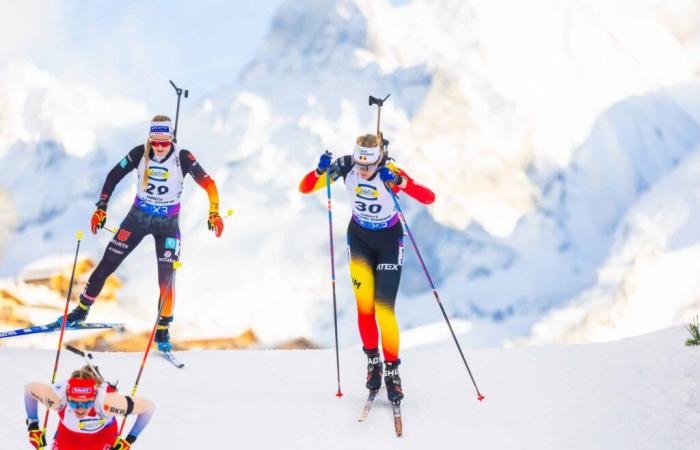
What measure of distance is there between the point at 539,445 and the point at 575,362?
2.63 m

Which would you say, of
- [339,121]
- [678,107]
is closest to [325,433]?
[339,121]

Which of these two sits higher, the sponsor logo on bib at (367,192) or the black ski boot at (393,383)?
the sponsor logo on bib at (367,192)

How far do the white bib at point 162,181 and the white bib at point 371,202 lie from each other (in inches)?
93.8

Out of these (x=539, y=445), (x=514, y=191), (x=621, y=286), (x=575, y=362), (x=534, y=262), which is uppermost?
(x=514, y=191)

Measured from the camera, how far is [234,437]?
23.0ft

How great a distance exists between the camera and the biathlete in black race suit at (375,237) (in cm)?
724

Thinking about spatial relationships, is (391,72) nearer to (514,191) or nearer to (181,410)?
(514,191)

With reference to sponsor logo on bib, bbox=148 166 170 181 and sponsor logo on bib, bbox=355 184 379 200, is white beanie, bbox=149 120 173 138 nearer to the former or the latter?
sponsor logo on bib, bbox=148 166 170 181

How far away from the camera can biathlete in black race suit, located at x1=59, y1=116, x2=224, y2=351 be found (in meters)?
8.57

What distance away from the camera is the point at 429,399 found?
8.09 m

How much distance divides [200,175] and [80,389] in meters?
4.16

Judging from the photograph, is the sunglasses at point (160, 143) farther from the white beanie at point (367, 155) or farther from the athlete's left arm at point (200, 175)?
the white beanie at point (367, 155)

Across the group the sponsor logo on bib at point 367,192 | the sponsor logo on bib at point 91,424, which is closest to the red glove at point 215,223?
the sponsor logo on bib at point 367,192

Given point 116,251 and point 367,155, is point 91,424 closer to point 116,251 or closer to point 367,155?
point 367,155
